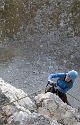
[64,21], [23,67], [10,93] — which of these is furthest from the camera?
[64,21]

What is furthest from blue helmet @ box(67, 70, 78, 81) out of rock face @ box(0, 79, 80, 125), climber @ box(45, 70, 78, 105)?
rock face @ box(0, 79, 80, 125)

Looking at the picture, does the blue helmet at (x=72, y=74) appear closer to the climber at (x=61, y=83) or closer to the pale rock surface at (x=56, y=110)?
the climber at (x=61, y=83)

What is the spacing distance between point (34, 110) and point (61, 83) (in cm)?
143

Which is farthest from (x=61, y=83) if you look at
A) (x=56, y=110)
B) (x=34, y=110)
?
(x=34, y=110)

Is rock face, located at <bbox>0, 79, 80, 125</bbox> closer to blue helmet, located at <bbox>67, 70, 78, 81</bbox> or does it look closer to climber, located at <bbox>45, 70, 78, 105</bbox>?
climber, located at <bbox>45, 70, 78, 105</bbox>

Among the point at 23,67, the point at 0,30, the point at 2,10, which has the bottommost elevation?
the point at 23,67

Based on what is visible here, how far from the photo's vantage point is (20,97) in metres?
10.2

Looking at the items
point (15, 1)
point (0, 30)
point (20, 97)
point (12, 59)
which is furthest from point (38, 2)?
point (20, 97)

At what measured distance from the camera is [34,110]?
9.68m

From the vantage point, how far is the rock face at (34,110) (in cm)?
795

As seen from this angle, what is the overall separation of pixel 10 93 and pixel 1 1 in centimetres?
1076

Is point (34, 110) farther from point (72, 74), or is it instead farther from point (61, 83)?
point (72, 74)

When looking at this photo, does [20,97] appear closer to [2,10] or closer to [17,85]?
[17,85]

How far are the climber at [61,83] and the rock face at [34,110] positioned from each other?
1.56 ft
